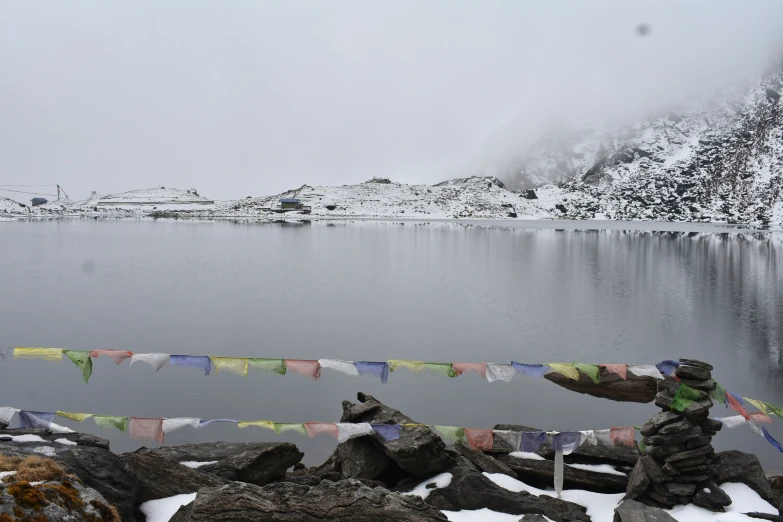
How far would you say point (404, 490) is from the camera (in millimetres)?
10141

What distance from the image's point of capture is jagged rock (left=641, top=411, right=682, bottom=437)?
10.2 metres

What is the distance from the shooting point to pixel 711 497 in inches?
377

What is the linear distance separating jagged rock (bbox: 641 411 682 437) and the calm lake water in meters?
7.08

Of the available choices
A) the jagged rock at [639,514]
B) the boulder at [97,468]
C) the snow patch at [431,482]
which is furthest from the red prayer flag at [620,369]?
the boulder at [97,468]

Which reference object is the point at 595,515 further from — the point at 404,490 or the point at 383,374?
the point at 383,374

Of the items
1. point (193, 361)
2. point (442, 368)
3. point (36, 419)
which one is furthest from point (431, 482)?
point (36, 419)

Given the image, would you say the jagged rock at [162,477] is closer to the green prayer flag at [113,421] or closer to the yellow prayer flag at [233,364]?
the green prayer flag at [113,421]

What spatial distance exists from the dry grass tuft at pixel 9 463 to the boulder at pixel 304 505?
2194 mm

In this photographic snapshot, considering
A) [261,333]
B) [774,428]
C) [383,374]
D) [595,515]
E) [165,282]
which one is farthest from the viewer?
[165,282]

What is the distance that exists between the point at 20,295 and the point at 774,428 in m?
45.2

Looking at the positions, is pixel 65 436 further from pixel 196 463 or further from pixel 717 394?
pixel 717 394

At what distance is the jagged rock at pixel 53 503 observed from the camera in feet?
18.8

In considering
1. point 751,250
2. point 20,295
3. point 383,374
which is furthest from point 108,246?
point 751,250

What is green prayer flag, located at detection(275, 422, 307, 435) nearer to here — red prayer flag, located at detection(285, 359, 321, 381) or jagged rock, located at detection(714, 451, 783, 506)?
red prayer flag, located at detection(285, 359, 321, 381)
